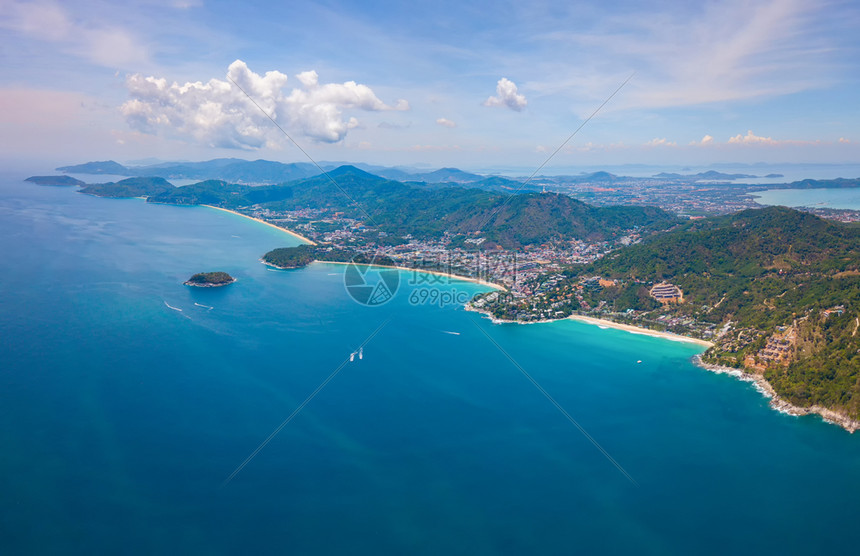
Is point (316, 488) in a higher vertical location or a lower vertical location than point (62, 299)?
lower

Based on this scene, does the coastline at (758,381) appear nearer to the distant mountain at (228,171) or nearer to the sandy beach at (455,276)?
the sandy beach at (455,276)

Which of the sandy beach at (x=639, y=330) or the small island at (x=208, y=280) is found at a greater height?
the small island at (x=208, y=280)

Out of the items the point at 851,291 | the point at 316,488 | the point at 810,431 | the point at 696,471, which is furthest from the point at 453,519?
the point at 851,291

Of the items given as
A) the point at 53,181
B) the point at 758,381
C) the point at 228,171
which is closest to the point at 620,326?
the point at 758,381

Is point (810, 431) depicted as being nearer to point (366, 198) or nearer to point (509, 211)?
point (509, 211)

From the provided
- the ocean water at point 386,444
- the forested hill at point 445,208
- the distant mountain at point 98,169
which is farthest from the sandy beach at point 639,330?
the distant mountain at point 98,169

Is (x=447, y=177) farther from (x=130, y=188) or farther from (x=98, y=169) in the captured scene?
(x=98, y=169)
